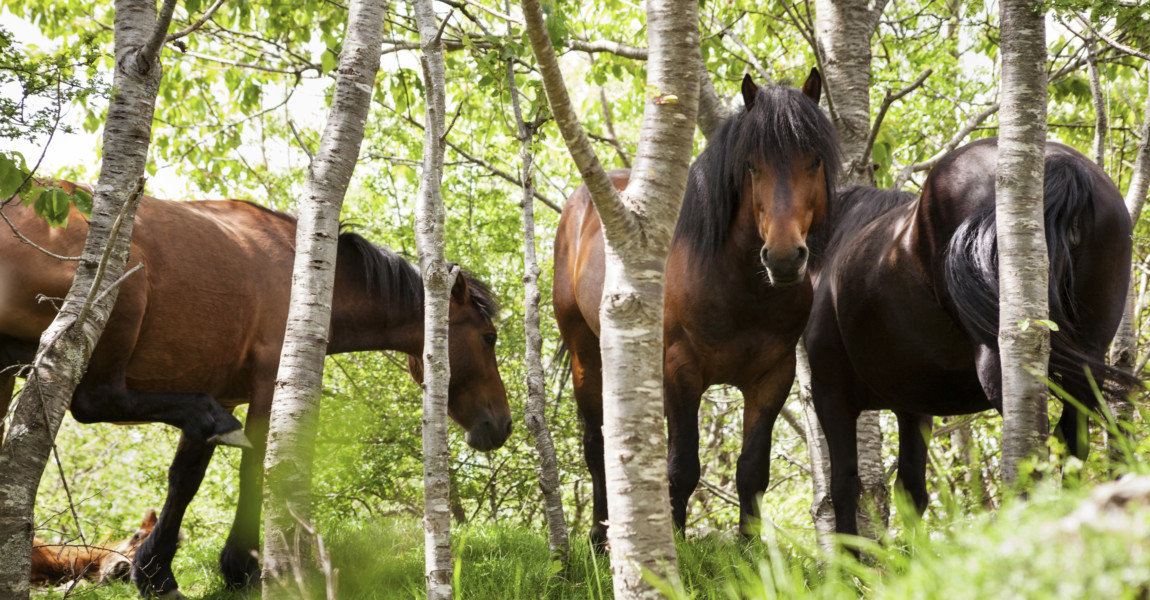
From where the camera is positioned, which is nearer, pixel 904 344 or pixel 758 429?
pixel 904 344

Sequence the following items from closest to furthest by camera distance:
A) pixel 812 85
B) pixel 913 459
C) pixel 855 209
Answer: pixel 812 85 < pixel 855 209 < pixel 913 459

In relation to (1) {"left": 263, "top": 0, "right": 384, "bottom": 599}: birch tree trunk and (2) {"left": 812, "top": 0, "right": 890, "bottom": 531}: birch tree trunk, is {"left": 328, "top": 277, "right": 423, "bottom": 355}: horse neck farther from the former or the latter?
(2) {"left": 812, "top": 0, "right": 890, "bottom": 531}: birch tree trunk

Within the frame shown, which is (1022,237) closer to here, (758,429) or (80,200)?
(758,429)

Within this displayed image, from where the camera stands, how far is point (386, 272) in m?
5.92

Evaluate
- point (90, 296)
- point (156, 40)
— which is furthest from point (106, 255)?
point (156, 40)

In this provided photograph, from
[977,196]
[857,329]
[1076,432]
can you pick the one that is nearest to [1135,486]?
[1076,432]

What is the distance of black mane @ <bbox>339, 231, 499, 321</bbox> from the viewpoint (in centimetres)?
587

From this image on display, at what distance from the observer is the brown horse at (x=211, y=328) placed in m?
4.25

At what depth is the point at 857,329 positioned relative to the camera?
184 inches

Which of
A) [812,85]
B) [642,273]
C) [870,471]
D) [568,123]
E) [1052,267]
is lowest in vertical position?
[870,471]

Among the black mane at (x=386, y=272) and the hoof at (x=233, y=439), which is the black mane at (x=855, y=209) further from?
the hoof at (x=233, y=439)

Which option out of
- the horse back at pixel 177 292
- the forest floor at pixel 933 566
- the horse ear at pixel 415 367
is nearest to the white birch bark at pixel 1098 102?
the forest floor at pixel 933 566

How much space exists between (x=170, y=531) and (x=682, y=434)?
2.98 m

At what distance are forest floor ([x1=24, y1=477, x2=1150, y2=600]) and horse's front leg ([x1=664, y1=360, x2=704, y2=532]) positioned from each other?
262 millimetres
